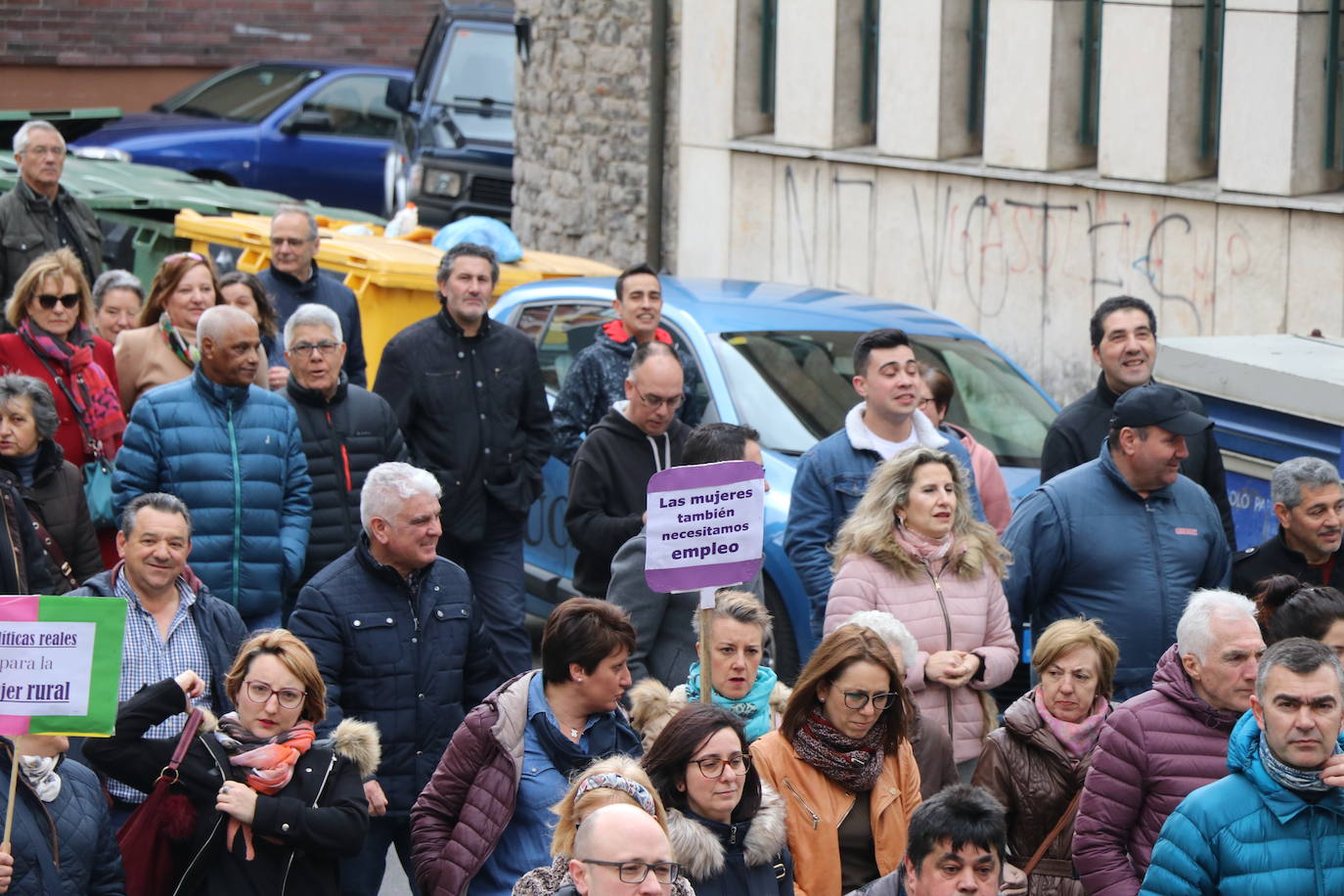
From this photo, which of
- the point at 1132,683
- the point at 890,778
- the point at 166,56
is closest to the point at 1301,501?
the point at 1132,683

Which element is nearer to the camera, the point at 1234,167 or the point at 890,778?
the point at 890,778

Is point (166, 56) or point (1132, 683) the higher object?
point (166, 56)

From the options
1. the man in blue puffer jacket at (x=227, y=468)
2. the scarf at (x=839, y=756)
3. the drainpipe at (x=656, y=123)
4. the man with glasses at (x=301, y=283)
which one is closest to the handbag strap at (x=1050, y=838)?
the scarf at (x=839, y=756)

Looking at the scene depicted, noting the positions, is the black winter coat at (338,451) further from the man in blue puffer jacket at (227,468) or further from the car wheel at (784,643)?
the car wheel at (784,643)

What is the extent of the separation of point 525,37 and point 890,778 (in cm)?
1513

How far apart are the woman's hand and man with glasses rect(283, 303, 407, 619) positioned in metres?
2.70

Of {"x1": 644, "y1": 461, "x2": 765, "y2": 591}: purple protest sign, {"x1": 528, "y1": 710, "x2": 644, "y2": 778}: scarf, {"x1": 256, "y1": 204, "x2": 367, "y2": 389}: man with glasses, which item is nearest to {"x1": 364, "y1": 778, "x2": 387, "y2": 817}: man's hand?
{"x1": 528, "y1": 710, "x2": 644, "y2": 778}: scarf

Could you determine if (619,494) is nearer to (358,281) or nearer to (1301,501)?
(1301,501)

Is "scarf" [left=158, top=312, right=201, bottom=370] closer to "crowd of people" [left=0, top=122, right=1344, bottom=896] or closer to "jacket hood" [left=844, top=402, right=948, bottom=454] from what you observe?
"crowd of people" [left=0, top=122, right=1344, bottom=896]

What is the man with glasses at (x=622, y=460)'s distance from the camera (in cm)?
823

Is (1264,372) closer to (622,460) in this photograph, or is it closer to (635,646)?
(622,460)

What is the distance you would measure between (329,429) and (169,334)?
1.40 metres

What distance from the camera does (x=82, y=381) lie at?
891cm

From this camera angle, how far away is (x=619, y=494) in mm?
8297
